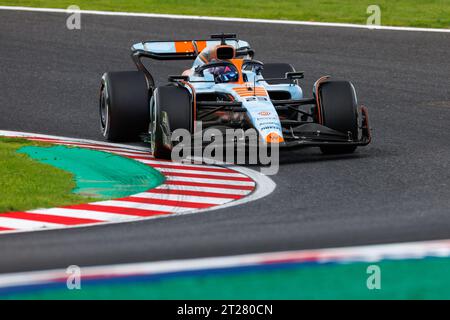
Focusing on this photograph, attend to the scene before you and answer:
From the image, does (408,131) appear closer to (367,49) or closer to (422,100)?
(422,100)

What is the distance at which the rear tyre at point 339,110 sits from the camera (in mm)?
12977

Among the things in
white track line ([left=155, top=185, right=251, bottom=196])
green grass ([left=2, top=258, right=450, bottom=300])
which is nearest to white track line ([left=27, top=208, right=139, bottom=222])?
white track line ([left=155, top=185, right=251, bottom=196])

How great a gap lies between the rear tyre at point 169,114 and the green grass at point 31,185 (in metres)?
1.20

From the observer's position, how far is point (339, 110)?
13023mm

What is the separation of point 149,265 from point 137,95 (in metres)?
6.05

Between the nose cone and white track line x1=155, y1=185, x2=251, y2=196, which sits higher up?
the nose cone

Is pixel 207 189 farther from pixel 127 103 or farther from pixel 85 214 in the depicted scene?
pixel 127 103

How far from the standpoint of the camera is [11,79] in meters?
19.4

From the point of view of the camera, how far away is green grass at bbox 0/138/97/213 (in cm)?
1011

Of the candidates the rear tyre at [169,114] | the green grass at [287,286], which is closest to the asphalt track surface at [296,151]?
the green grass at [287,286]

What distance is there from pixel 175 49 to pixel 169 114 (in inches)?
81.8

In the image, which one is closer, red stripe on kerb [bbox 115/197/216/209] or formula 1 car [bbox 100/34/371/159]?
red stripe on kerb [bbox 115/197/216/209]

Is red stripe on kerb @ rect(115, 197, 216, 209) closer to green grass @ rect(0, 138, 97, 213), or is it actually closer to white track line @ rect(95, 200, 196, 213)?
white track line @ rect(95, 200, 196, 213)

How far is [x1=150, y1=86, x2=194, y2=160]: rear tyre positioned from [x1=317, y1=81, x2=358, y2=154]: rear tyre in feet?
4.59
